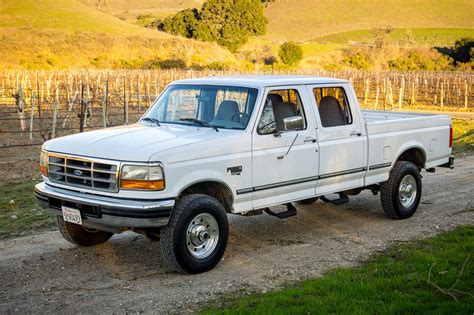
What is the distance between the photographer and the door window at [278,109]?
7.69 meters

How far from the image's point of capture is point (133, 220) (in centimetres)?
648

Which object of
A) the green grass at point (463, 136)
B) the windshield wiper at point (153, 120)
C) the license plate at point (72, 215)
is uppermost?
the windshield wiper at point (153, 120)

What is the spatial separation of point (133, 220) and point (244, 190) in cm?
142

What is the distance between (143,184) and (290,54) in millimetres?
80709

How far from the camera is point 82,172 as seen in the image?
22.6 feet

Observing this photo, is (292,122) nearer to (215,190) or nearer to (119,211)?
(215,190)

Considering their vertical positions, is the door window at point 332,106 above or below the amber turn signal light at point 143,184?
above

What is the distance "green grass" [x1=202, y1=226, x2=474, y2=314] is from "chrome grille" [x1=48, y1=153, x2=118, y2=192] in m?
Answer: 1.73

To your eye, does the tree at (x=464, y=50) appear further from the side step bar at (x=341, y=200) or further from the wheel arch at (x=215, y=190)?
the wheel arch at (x=215, y=190)

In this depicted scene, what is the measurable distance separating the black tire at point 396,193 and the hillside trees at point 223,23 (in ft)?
Result: 294

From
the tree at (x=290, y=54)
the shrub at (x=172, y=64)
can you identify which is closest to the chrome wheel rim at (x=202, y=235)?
the shrub at (x=172, y=64)

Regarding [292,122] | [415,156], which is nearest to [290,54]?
[415,156]

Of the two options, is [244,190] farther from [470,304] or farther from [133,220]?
[470,304]

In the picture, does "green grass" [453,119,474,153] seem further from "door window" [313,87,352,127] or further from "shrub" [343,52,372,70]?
"shrub" [343,52,372,70]
